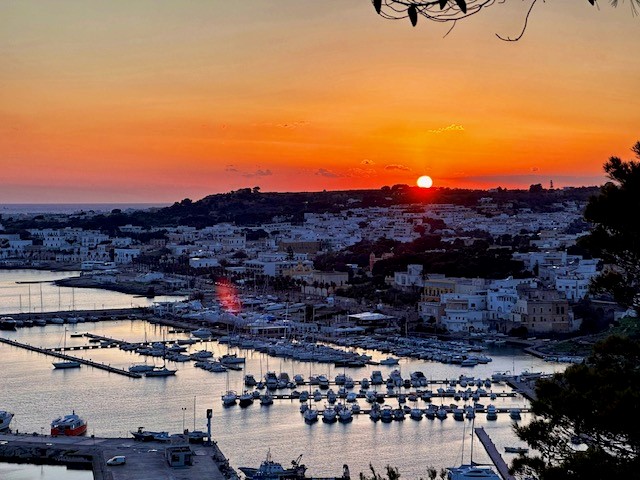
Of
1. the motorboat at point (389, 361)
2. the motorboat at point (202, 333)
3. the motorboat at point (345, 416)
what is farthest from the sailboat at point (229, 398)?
the motorboat at point (202, 333)

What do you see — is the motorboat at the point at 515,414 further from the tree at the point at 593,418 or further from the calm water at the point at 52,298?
the calm water at the point at 52,298

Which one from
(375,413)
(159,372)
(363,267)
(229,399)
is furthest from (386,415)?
(363,267)

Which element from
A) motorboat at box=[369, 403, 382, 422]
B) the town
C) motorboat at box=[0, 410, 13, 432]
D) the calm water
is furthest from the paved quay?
the calm water

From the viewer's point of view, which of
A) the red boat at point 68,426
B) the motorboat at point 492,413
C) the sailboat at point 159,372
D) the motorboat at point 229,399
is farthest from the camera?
the sailboat at point 159,372

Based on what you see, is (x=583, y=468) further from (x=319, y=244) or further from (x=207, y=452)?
(x=319, y=244)

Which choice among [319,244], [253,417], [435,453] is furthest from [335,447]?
[319,244]

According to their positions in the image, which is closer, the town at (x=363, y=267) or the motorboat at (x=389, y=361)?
the motorboat at (x=389, y=361)
